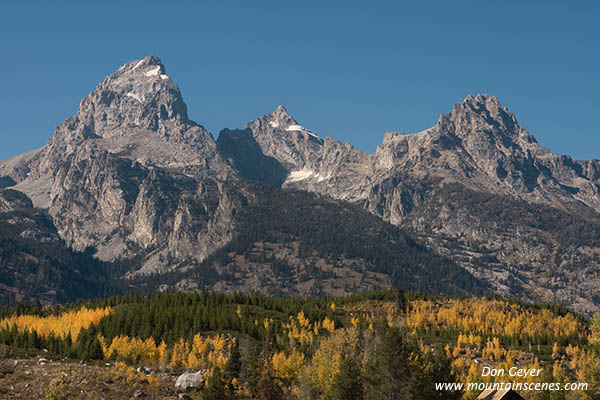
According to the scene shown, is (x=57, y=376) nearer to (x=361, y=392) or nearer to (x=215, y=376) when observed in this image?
(x=215, y=376)

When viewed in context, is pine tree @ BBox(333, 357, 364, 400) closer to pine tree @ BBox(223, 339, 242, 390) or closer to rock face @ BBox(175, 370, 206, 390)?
rock face @ BBox(175, 370, 206, 390)

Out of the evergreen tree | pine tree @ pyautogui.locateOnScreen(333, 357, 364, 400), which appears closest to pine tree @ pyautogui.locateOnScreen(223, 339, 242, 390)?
the evergreen tree

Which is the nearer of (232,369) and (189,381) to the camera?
(189,381)

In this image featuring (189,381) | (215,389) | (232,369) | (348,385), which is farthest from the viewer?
(232,369)

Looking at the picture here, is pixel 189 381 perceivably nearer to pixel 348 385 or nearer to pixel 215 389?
pixel 215 389

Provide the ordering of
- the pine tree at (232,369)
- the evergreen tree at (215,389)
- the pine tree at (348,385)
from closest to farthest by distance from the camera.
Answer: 1. the pine tree at (348,385)
2. the evergreen tree at (215,389)
3. the pine tree at (232,369)

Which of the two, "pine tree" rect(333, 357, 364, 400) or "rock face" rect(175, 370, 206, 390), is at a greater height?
"pine tree" rect(333, 357, 364, 400)

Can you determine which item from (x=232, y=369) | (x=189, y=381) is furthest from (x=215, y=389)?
(x=232, y=369)

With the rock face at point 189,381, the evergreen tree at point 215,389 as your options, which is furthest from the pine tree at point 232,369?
the rock face at point 189,381

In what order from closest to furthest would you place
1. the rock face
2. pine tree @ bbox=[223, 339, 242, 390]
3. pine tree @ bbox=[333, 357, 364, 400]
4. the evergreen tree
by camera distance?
pine tree @ bbox=[333, 357, 364, 400] < the evergreen tree < the rock face < pine tree @ bbox=[223, 339, 242, 390]

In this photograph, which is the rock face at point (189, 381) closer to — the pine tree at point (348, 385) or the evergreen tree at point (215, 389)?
the evergreen tree at point (215, 389)

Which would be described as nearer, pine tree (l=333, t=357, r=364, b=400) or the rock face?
pine tree (l=333, t=357, r=364, b=400)

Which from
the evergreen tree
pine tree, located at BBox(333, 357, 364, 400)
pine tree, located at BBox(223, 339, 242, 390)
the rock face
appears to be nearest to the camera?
pine tree, located at BBox(333, 357, 364, 400)

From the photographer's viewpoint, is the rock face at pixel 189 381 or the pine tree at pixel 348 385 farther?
the rock face at pixel 189 381
